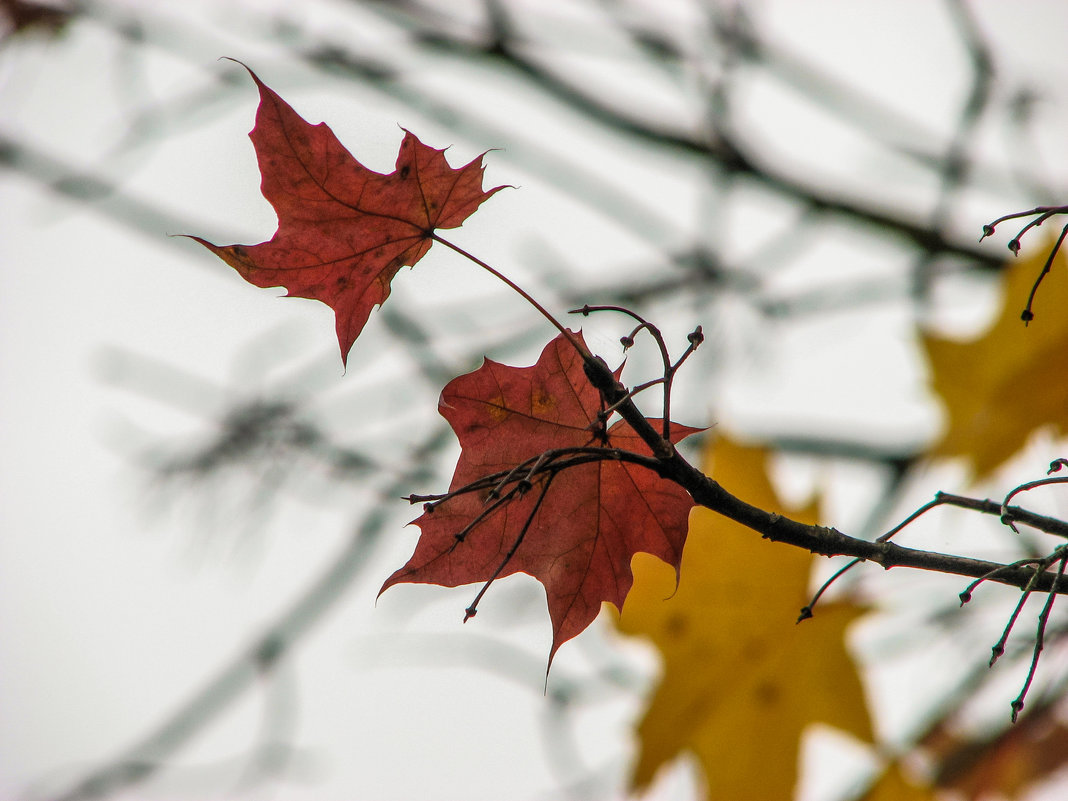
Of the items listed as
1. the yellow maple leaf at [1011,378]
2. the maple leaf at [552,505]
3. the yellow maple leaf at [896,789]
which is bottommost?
the yellow maple leaf at [896,789]

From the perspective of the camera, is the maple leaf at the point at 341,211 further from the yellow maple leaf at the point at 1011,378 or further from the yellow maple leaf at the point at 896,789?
the yellow maple leaf at the point at 896,789

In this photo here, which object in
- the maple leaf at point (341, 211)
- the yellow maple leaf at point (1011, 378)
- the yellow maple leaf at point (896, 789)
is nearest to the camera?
the maple leaf at point (341, 211)

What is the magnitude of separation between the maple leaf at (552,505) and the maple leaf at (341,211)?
0.41 ft

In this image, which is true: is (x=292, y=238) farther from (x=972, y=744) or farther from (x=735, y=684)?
(x=972, y=744)

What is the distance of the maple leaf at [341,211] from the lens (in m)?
0.63

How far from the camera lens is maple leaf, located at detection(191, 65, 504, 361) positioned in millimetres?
632

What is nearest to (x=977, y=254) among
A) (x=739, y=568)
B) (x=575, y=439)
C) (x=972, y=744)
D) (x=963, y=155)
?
(x=963, y=155)

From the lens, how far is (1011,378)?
3.63ft

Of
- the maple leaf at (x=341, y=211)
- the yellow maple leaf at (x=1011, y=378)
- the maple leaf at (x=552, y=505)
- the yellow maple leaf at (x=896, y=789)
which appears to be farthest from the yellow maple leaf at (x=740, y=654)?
the maple leaf at (x=341, y=211)

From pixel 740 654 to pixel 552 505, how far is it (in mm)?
692

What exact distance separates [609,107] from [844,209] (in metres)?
0.73

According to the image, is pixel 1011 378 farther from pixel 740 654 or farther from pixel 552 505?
pixel 552 505

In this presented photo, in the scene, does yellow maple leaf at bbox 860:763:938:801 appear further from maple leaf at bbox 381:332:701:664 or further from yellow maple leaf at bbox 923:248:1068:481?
maple leaf at bbox 381:332:701:664

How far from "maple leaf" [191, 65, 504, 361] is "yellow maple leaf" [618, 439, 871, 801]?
70cm
